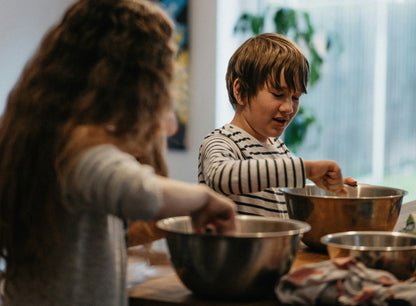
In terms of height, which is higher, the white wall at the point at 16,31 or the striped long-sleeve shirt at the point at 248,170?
the white wall at the point at 16,31

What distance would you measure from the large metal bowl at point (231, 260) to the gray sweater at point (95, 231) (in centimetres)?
10

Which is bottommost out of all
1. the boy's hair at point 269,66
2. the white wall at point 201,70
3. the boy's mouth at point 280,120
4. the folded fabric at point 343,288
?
the folded fabric at point 343,288

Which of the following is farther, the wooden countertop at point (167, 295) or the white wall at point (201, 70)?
the white wall at point (201, 70)

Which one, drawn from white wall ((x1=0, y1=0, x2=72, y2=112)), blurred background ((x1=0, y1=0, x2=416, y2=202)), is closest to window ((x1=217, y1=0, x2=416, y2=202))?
blurred background ((x1=0, y1=0, x2=416, y2=202))

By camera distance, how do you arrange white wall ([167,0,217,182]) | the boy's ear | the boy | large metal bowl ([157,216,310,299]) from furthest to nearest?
1. white wall ([167,0,217,182])
2. the boy's ear
3. the boy
4. large metal bowl ([157,216,310,299])

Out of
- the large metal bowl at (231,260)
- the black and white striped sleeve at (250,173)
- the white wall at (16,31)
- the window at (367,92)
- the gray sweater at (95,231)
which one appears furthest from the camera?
the white wall at (16,31)

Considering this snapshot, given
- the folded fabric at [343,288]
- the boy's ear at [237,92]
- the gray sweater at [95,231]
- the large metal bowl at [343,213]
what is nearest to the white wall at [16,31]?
the boy's ear at [237,92]

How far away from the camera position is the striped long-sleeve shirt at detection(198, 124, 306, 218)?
1087 millimetres

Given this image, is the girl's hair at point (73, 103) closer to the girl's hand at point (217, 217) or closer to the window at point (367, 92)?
the girl's hand at point (217, 217)

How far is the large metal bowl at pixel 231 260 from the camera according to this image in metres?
0.82

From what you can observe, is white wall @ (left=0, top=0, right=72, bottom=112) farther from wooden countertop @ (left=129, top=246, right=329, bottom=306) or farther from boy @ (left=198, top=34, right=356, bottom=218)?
wooden countertop @ (left=129, top=246, right=329, bottom=306)

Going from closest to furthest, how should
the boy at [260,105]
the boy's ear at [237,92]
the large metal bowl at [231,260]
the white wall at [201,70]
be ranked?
1. the large metal bowl at [231,260]
2. the boy at [260,105]
3. the boy's ear at [237,92]
4. the white wall at [201,70]

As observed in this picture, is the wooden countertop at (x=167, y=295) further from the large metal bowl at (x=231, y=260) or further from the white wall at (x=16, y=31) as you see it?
the white wall at (x=16, y=31)

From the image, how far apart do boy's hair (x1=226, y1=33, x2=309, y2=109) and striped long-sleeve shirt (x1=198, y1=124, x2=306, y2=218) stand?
0.44 feet
